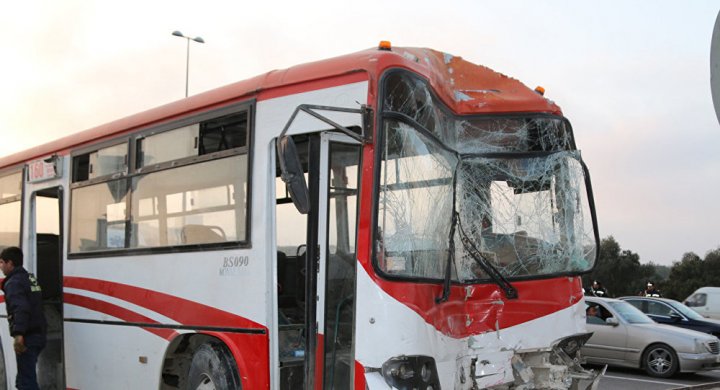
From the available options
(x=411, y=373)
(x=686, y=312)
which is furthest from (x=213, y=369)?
(x=686, y=312)

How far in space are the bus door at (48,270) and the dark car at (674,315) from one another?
43.1 ft

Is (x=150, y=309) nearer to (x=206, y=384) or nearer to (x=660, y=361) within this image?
(x=206, y=384)

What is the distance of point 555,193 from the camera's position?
627 centimetres

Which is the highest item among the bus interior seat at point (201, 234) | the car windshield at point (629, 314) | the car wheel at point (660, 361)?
the bus interior seat at point (201, 234)

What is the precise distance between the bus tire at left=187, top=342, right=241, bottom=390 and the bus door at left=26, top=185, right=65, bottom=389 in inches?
129

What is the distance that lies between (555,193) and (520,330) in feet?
4.26

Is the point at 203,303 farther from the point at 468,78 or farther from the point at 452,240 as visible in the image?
the point at 468,78

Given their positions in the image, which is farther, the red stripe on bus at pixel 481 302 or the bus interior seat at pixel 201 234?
the bus interior seat at pixel 201 234

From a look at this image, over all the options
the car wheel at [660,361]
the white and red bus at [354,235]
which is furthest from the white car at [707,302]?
the white and red bus at [354,235]

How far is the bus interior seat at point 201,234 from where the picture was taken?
611 centimetres

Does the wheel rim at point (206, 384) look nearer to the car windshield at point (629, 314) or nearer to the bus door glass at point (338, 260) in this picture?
the bus door glass at point (338, 260)

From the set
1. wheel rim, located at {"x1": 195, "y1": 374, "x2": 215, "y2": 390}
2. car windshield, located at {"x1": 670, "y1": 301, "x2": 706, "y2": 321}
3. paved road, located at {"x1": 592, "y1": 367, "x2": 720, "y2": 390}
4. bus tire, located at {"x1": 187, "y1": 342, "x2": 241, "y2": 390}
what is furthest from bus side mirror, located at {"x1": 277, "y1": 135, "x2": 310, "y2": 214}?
car windshield, located at {"x1": 670, "y1": 301, "x2": 706, "y2": 321}

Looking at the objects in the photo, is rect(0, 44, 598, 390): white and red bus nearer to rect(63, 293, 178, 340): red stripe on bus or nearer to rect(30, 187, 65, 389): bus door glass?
rect(63, 293, 178, 340): red stripe on bus

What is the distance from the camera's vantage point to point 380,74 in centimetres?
522
